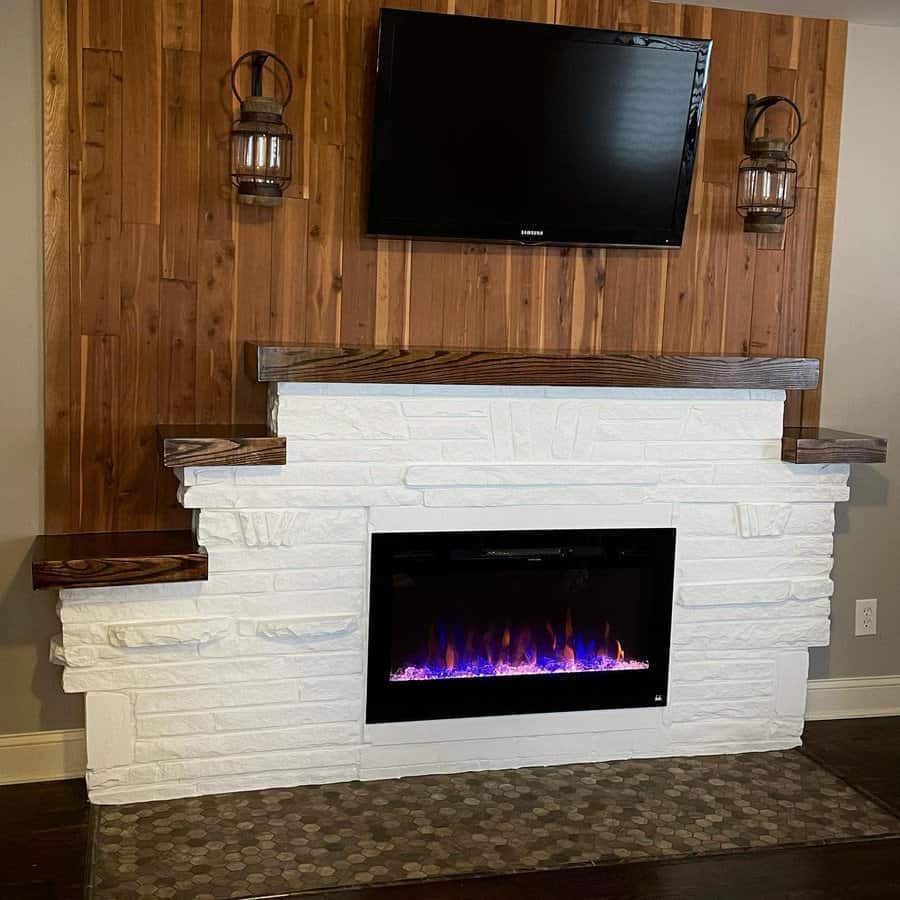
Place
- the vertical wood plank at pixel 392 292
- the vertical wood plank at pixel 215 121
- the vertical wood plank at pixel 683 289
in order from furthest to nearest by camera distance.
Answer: the vertical wood plank at pixel 683 289 < the vertical wood plank at pixel 392 292 < the vertical wood plank at pixel 215 121

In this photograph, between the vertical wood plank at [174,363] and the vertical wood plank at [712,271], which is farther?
the vertical wood plank at [712,271]

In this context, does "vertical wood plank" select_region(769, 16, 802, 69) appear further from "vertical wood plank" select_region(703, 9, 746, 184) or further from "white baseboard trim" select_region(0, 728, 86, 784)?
"white baseboard trim" select_region(0, 728, 86, 784)

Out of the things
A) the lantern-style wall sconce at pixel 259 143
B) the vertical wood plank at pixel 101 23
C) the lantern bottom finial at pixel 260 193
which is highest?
the vertical wood plank at pixel 101 23

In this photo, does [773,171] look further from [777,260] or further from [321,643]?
[321,643]

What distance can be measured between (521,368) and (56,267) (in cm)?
121

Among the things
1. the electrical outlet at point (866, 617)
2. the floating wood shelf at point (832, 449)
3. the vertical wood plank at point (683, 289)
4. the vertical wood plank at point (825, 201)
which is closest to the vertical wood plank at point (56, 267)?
the vertical wood plank at point (683, 289)

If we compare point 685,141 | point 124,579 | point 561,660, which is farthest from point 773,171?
point 124,579

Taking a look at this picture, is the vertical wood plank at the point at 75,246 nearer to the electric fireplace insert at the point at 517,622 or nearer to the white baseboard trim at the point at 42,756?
the white baseboard trim at the point at 42,756

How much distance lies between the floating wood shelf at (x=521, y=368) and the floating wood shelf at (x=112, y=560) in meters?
0.49

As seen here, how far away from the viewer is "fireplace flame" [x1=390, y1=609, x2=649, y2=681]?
3277 millimetres

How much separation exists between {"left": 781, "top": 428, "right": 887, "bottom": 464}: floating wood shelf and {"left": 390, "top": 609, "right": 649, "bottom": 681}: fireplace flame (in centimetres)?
73

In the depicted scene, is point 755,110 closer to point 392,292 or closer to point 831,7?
point 831,7

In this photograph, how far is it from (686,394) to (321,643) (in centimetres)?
122

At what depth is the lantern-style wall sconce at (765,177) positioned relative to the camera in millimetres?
3348
